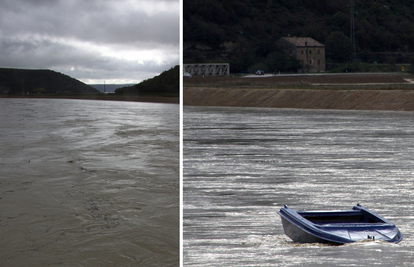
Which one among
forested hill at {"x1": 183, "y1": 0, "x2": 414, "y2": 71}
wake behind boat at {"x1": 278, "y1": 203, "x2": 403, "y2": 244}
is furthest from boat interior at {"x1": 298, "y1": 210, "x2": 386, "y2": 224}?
forested hill at {"x1": 183, "y1": 0, "x2": 414, "y2": 71}

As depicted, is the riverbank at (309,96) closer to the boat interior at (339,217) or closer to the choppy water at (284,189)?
the choppy water at (284,189)

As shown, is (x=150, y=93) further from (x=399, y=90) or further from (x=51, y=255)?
(x=51, y=255)

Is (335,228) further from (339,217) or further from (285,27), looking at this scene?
(285,27)

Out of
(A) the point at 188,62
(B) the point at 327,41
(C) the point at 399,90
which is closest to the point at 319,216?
(C) the point at 399,90

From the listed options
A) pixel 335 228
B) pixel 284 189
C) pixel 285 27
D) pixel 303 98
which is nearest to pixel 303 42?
pixel 285 27

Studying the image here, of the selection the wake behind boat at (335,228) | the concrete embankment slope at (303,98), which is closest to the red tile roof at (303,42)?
the concrete embankment slope at (303,98)

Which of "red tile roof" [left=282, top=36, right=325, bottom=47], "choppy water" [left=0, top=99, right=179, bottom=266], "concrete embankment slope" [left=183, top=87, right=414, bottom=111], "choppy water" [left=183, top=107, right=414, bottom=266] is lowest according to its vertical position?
"choppy water" [left=0, top=99, right=179, bottom=266]

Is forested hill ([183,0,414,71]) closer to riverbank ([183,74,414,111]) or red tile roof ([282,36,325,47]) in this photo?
red tile roof ([282,36,325,47])

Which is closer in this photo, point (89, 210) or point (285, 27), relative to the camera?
point (89, 210)
